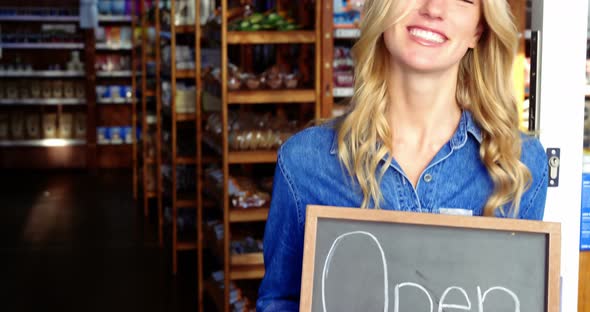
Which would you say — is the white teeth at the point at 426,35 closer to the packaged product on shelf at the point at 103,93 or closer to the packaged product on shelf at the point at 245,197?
the packaged product on shelf at the point at 245,197

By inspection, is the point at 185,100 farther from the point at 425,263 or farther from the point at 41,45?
the point at 41,45

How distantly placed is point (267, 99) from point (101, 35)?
7.32 meters

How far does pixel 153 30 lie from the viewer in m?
7.00

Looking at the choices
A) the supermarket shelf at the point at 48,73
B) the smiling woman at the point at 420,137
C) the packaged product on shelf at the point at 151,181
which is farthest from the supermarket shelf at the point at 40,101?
the smiling woman at the point at 420,137

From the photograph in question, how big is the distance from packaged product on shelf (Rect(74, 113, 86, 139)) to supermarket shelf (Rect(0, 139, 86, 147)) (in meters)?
0.09

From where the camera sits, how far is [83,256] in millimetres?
6043

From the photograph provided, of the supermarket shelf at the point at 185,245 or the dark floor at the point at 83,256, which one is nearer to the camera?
the dark floor at the point at 83,256

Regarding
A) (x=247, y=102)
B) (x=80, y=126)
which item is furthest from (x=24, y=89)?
(x=247, y=102)

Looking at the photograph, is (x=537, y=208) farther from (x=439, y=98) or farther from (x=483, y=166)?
(x=439, y=98)

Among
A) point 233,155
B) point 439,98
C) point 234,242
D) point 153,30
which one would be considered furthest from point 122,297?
point 439,98

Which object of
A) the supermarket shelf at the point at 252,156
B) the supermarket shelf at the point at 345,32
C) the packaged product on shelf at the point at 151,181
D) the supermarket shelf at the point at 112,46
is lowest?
the packaged product on shelf at the point at 151,181

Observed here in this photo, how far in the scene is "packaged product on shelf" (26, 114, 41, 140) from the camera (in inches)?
415

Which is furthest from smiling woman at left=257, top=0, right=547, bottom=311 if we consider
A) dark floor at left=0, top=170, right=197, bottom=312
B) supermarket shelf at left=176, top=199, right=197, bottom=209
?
supermarket shelf at left=176, top=199, right=197, bottom=209

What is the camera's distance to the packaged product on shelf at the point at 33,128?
10.5 m
